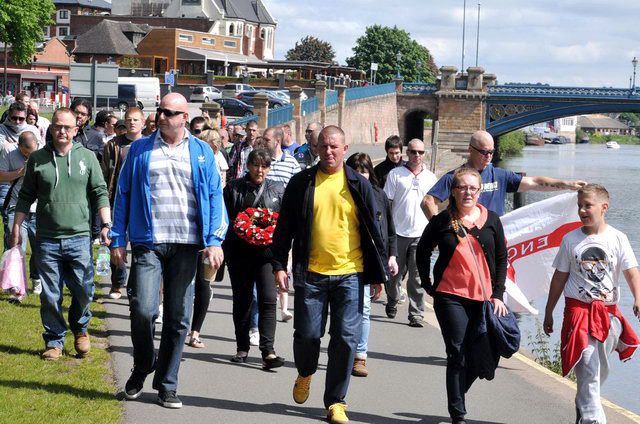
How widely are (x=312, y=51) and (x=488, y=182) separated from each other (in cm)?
11533

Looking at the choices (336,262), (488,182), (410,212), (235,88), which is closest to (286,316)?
(410,212)

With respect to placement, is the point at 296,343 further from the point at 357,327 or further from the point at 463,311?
the point at 463,311

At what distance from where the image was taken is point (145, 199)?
6.63m

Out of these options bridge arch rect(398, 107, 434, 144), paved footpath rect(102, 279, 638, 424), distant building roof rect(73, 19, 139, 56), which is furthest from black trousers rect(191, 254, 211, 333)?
distant building roof rect(73, 19, 139, 56)

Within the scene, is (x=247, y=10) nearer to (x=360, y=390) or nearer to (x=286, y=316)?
(x=286, y=316)

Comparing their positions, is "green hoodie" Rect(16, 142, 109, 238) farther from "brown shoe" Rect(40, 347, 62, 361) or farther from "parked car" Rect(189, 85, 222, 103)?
"parked car" Rect(189, 85, 222, 103)

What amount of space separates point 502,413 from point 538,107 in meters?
63.8

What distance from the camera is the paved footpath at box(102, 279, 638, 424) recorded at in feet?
22.5

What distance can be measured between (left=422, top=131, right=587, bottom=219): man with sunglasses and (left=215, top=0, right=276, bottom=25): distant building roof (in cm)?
11196

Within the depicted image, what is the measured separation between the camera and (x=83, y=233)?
7.80 meters

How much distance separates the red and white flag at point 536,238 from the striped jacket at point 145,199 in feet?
10.8

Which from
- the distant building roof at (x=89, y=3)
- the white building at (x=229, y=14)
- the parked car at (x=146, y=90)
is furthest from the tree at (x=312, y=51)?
the parked car at (x=146, y=90)

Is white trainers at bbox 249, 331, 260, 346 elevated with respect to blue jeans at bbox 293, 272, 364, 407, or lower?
lower

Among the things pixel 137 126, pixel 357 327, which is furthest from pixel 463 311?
pixel 137 126
